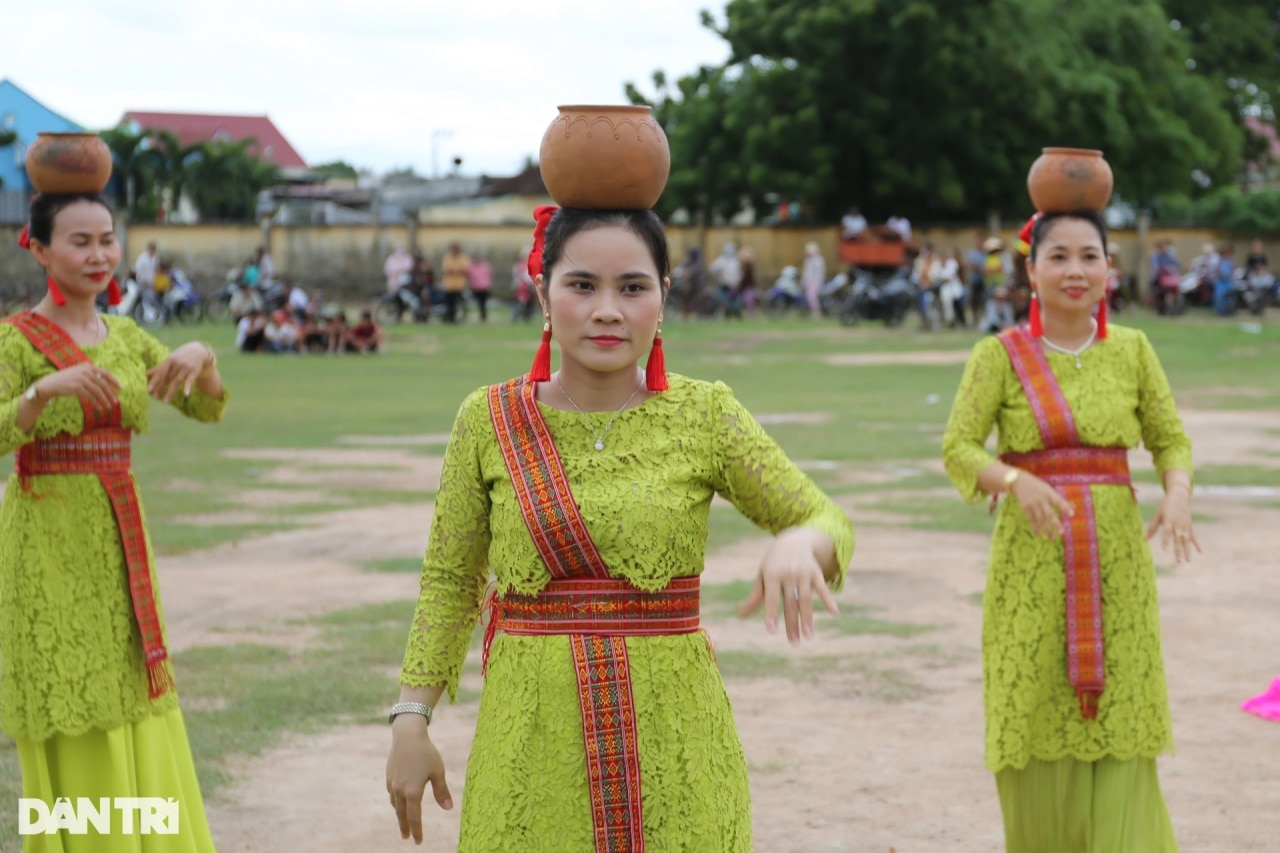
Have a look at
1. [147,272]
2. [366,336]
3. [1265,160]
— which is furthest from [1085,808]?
[1265,160]

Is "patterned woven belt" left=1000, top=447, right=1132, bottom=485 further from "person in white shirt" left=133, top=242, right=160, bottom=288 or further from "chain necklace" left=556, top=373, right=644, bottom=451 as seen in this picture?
"person in white shirt" left=133, top=242, right=160, bottom=288

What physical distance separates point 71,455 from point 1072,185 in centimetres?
274

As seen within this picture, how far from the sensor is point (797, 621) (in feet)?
8.29

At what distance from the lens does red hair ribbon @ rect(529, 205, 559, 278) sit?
306cm

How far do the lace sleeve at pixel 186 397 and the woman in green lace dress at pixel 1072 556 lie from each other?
197 cm

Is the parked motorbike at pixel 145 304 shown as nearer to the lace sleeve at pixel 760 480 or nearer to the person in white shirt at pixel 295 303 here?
the person in white shirt at pixel 295 303

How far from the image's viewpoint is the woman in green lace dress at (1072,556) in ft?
14.8

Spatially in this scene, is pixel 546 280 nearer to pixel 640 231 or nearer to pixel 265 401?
pixel 640 231

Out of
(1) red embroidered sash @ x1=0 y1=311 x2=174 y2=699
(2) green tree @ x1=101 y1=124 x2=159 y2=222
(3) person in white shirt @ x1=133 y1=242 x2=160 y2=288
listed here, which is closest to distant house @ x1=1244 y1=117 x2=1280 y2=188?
(3) person in white shirt @ x1=133 y1=242 x2=160 y2=288

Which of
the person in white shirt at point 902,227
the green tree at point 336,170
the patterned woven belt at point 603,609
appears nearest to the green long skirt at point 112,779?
the patterned woven belt at point 603,609

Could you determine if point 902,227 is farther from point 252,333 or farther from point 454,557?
point 454,557

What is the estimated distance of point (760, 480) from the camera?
9.62 feet

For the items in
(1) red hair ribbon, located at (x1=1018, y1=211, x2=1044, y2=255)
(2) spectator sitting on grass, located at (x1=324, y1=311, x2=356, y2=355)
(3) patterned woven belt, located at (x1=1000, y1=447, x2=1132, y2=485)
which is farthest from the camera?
(2) spectator sitting on grass, located at (x1=324, y1=311, x2=356, y2=355)

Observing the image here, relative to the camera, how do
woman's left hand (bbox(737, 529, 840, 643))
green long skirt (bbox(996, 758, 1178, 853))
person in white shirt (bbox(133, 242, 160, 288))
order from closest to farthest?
woman's left hand (bbox(737, 529, 840, 643)) → green long skirt (bbox(996, 758, 1178, 853)) → person in white shirt (bbox(133, 242, 160, 288))
